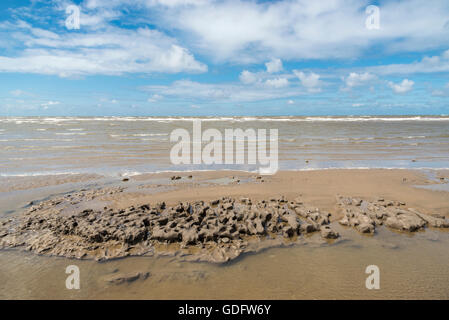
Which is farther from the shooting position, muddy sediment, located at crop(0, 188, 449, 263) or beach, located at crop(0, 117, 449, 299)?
muddy sediment, located at crop(0, 188, 449, 263)

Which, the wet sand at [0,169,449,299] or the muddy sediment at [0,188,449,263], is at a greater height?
the muddy sediment at [0,188,449,263]

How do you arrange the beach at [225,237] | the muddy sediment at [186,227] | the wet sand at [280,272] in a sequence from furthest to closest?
the muddy sediment at [186,227], the beach at [225,237], the wet sand at [280,272]

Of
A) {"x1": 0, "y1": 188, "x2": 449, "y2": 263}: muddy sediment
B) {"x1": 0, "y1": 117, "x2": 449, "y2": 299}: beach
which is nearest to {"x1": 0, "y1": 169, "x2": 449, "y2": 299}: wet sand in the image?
{"x1": 0, "y1": 117, "x2": 449, "y2": 299}: beach

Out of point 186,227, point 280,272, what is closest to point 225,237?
point 186,227

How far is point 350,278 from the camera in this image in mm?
3518

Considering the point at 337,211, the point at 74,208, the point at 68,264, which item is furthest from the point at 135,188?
the point at 337,211

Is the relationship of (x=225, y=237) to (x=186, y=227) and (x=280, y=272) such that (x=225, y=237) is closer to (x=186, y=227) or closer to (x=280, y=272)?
(x=186, y=227)

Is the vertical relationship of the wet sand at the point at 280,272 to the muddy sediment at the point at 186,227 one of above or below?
below

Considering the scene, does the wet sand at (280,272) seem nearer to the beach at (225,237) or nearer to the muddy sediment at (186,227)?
the beach at (225,237)

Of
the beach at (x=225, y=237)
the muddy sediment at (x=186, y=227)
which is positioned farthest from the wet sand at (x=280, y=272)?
the muddy sediment at (x=186, y=227)

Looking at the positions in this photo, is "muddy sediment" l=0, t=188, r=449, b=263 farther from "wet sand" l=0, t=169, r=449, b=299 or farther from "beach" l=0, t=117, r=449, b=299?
"wet sand" l=0, t=169, r=449, b=299

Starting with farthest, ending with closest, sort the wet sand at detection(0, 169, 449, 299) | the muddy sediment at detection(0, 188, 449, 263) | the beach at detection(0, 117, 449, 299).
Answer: the muddy sediment at detection(0, 188, 449, 263), the beach at detection(0, 117, 449, 299), the wet sand at detection(0, 169, 449, 299)

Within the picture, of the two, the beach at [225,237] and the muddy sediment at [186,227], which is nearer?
the beach at [225,237]
